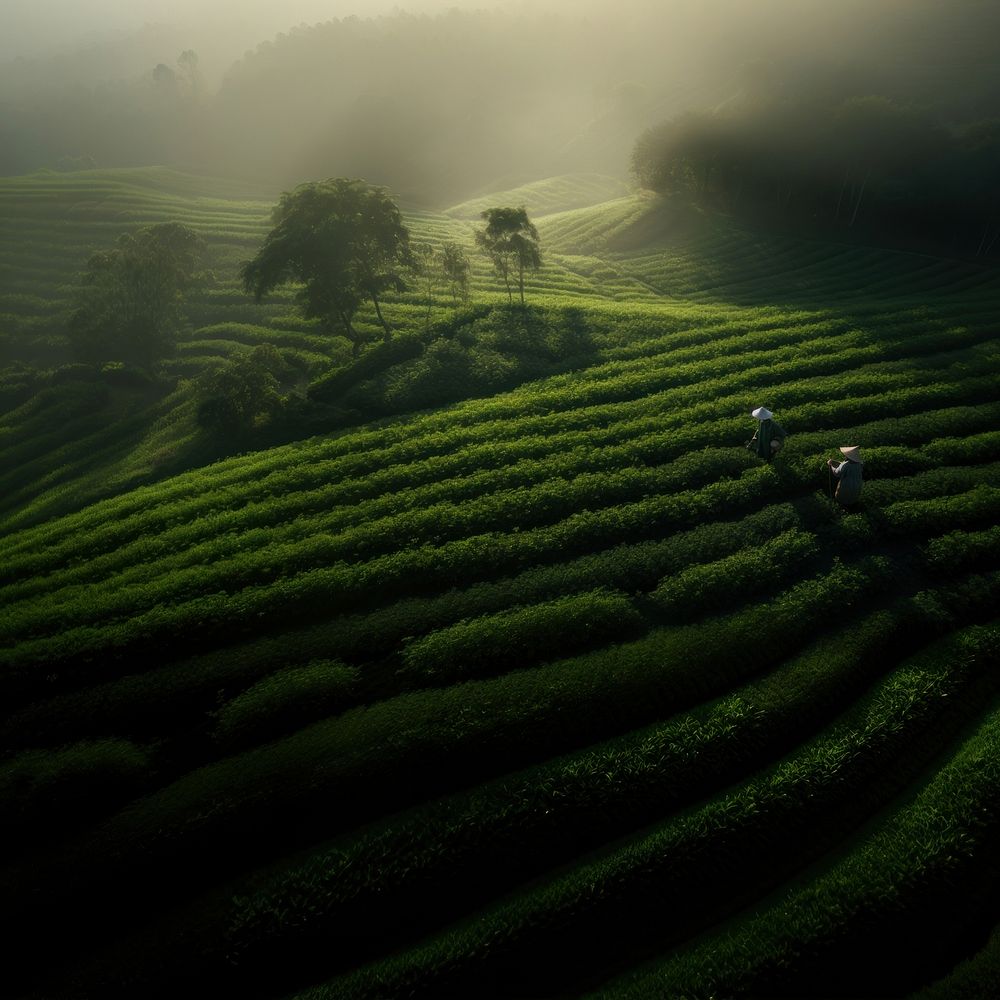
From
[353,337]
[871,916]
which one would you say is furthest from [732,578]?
[353,337]

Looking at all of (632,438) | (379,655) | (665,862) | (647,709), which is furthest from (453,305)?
(665,862)

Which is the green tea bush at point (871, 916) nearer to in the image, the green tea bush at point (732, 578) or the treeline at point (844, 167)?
the green tea bush at point (732, 578)

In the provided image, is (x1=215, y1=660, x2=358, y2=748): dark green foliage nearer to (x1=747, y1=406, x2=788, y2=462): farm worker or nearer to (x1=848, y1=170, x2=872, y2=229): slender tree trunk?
(x1=747, y1=406, x2=788, y2=462): farm worker

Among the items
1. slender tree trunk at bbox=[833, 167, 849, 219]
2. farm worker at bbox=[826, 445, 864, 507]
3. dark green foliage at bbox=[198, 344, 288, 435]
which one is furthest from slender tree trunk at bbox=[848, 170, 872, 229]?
dark green foliage at bbox=[198, 344, 288, 435]

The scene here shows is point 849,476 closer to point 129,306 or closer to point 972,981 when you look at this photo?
point 972,981

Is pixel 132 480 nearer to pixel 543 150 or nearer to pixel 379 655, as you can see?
pixel 379 655

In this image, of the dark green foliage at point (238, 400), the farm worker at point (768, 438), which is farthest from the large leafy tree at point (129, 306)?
the farm worker at point (768, 438)
